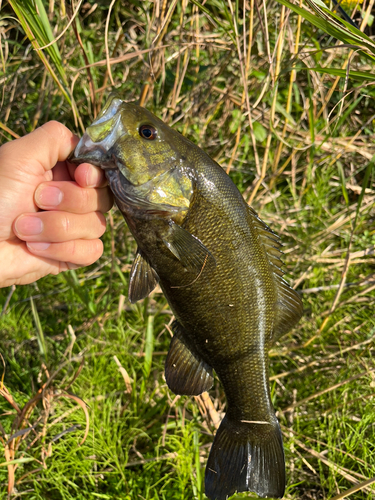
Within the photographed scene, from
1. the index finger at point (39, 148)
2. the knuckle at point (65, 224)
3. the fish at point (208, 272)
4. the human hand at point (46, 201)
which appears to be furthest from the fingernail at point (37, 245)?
the fish at point (208, 272)

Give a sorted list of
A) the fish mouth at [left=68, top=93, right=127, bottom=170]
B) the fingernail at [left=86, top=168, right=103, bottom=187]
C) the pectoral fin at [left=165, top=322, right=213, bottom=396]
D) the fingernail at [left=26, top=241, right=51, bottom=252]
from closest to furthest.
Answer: the fish mouth at [left=68, top=93, right=127, bottom=170], the fingernail at [left=86, top=168, right=103, bottom=187], the pectoral fin at [left=165, top=322, right=213, bottom=396], the fingernail at [left=26, top=241, right=51, bottom=252]

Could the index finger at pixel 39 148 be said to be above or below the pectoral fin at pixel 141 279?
above

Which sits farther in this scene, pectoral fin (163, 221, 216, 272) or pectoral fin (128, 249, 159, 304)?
pectoral fin (128, 249, 159, 304)

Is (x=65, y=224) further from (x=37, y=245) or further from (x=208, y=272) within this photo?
(x=208, y=272)

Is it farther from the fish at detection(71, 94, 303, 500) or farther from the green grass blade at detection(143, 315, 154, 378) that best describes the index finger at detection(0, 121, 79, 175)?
the green grass blade at detection(143, 315, 154, 378)

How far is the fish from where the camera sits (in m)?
1.50

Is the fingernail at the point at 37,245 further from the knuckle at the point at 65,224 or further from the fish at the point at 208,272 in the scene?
the fish at the point at 208,272

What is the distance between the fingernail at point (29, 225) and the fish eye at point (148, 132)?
1.85ft

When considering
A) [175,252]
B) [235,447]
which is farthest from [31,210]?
[235,447]

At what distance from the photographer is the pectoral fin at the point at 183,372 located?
5.57 ft

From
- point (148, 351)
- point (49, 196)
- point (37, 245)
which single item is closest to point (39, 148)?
point (49, 196)

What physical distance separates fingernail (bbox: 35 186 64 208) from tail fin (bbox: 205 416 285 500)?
1.13 metres

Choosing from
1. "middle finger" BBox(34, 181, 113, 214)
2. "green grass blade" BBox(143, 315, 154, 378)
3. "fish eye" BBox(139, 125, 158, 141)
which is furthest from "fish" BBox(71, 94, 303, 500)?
"green grass blade" BBox(143, 315, 154, 378)

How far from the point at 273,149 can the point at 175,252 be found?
204cm
